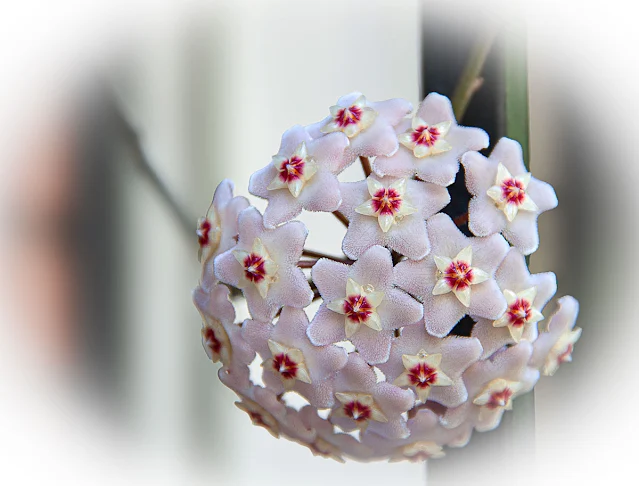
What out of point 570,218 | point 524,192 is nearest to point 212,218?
point 524,192

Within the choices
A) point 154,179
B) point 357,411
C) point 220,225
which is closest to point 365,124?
point 220,225

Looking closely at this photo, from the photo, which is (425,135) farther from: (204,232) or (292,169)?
(204,232)

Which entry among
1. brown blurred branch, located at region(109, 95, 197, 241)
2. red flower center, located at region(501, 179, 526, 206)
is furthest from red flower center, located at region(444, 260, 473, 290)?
brown blurred branch, located at region(109, 95, 197, 241)

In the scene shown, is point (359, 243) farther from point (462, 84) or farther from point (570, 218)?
point (570, 218)

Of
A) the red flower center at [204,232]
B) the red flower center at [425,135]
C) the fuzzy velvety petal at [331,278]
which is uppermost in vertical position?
the red flower center at [425,135]

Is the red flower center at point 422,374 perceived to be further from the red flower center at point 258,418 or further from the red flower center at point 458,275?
the red flower center at point 258,418

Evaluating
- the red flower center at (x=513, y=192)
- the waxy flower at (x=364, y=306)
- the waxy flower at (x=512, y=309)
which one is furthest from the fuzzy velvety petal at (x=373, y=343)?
the red flower center at (x=513, y=192)

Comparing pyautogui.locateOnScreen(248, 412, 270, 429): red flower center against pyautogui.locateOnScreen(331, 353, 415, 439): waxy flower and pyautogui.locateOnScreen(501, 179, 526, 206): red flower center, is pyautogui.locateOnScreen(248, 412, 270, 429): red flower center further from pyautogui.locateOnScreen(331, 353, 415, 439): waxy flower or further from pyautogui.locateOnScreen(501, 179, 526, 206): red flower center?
pyautogui.locateOnScreen(501, 179, 526, 206): red flower center
